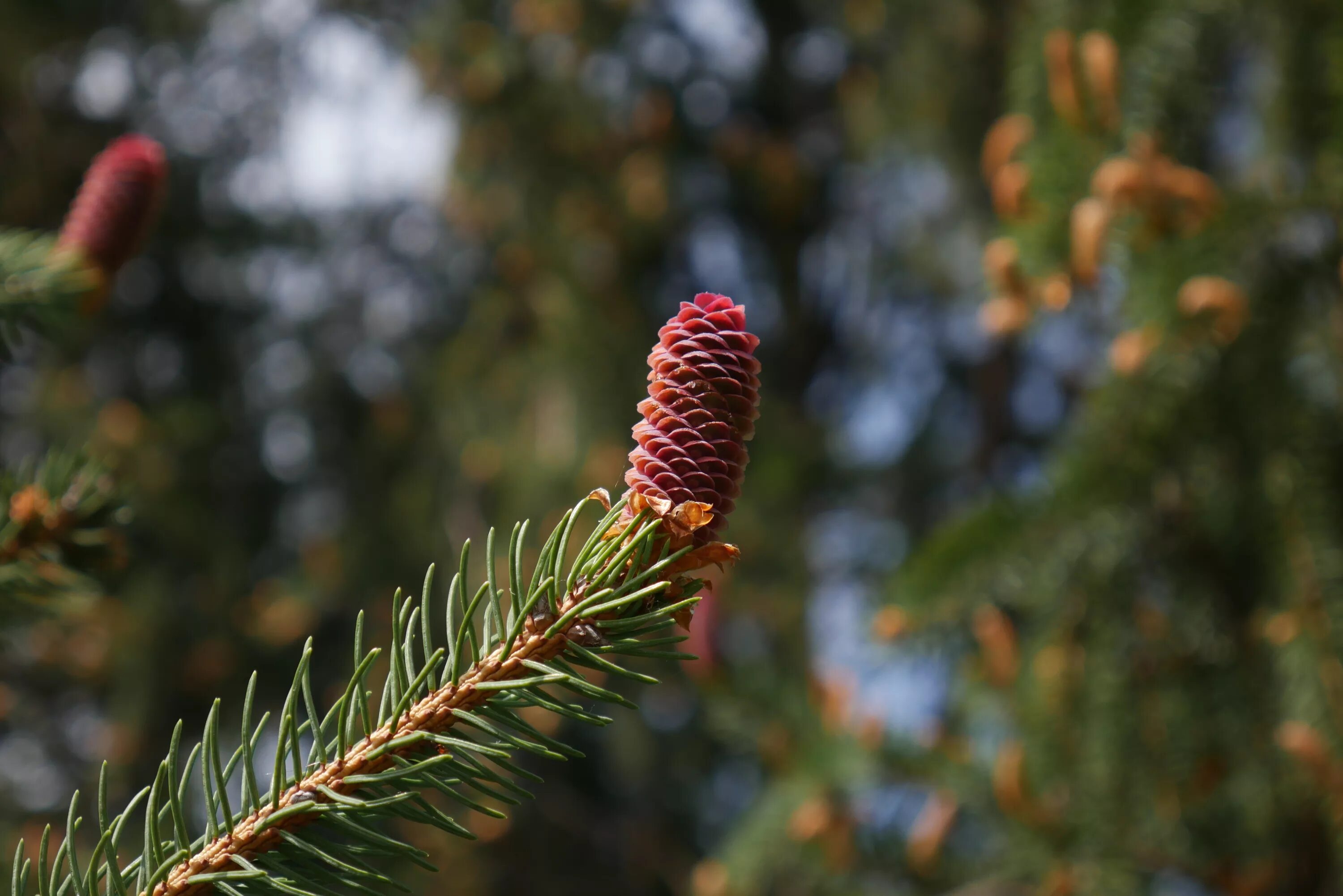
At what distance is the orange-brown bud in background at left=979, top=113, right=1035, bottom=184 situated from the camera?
3.81 feet

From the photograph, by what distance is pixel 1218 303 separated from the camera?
966mm

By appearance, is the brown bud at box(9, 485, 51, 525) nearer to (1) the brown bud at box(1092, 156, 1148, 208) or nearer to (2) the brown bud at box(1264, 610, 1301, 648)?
(1) the brown bud at box(1092, 156, 1148, 208)

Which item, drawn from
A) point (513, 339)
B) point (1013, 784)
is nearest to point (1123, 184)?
point (1013, 784)

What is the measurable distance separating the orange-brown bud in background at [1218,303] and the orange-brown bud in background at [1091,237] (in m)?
0.08

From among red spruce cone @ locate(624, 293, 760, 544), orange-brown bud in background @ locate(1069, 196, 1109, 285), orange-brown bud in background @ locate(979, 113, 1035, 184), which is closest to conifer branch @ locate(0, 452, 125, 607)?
red spruce cone @ locate(624, 293, 760, 544)

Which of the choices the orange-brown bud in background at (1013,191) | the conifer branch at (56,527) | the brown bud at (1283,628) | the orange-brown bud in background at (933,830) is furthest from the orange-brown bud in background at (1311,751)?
the conifer branch at (56,527)

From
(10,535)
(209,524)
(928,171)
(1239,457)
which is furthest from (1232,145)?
(209,524)

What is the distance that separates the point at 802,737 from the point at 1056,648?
0.42 meters

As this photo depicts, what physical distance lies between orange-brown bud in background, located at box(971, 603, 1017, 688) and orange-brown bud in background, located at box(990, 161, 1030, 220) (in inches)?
19.8

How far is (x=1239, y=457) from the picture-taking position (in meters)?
1.05

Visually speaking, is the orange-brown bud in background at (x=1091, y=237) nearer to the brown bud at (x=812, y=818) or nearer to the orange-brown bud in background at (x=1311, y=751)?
the orange-brown bud in background at (x=1311, y=751)

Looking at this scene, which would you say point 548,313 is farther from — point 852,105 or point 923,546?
point 923,546

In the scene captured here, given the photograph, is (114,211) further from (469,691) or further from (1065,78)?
(1065,78)

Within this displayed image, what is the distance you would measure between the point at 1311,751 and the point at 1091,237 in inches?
20.7
